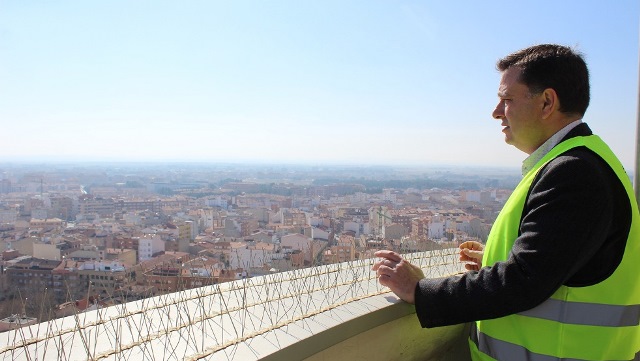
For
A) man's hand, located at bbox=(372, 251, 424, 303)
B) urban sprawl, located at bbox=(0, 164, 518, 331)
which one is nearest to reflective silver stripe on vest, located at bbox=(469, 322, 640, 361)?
man's hand, located at bbox=(372, 251, 424, 303)

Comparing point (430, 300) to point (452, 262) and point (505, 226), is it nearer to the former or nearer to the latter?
point (505, 226)

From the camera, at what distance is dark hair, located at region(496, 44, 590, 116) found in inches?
48.4

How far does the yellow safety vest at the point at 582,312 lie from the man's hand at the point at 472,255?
490 mm

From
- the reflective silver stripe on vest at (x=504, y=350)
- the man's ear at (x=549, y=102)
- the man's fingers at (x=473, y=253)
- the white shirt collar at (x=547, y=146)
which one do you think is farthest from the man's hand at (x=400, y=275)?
the man's ear at (x=549, y=102)

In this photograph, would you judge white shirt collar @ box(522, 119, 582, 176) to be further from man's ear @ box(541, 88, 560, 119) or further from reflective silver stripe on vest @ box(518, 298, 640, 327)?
reflective silver stripe on vest @ box(518, 298, 640, 327)

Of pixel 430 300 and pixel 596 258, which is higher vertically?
pixel 596 258

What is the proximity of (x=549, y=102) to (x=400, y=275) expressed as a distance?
67 centimetres

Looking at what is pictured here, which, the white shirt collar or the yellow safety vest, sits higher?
the white shirt collar

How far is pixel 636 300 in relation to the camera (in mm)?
1175

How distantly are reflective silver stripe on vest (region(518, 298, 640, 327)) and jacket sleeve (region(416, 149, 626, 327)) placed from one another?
0.07 metres

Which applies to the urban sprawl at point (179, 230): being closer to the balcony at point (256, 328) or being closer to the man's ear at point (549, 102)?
the balcony at point (256, 328)

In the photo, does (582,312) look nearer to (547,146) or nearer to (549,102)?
(547,146)

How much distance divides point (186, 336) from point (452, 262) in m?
1.55

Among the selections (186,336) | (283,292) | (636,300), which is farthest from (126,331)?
Answer: (636,300)
